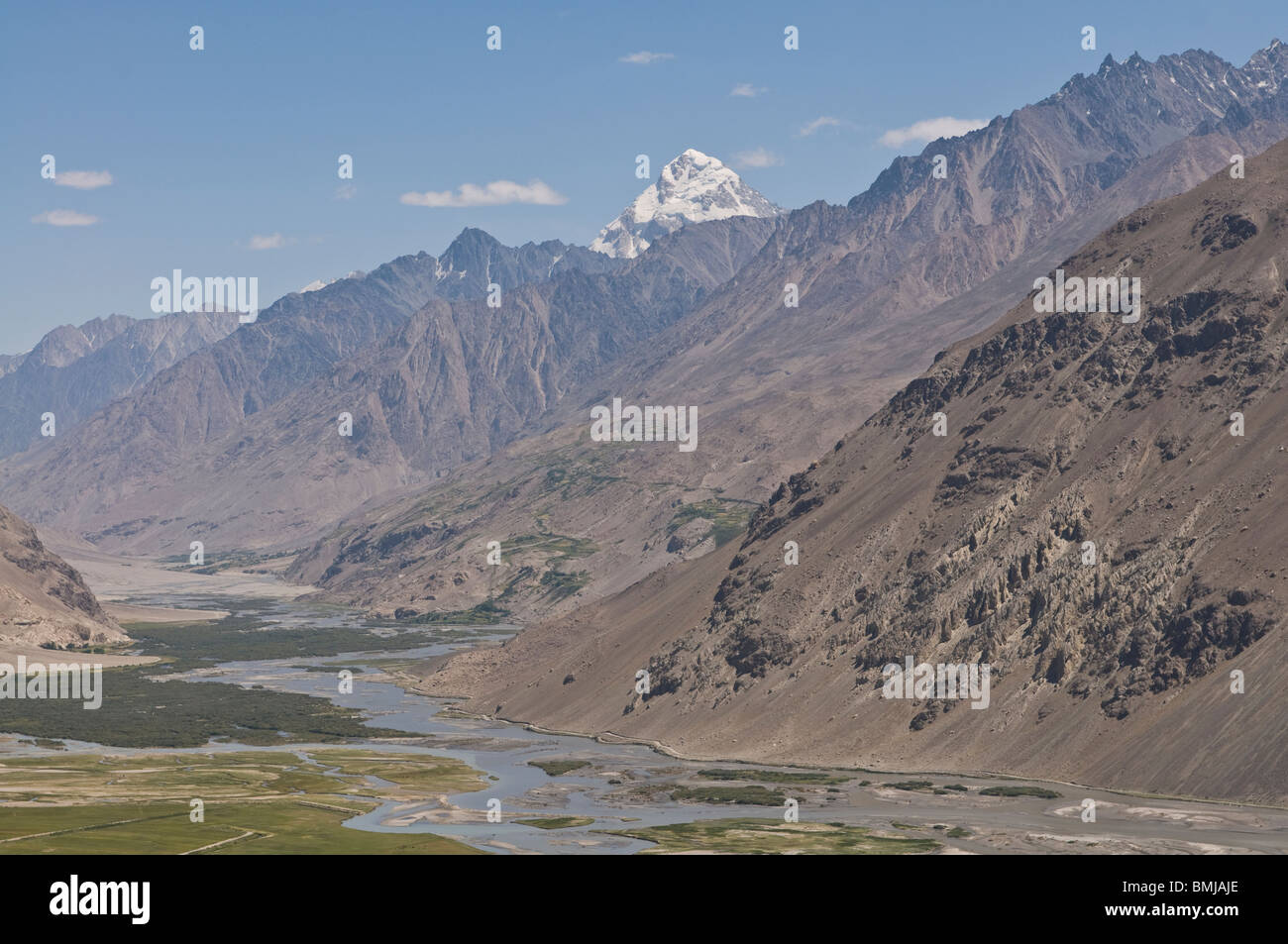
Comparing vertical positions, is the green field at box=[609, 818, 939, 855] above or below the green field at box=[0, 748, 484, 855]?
below

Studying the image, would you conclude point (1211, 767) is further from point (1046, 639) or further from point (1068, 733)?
point (1046, 639)

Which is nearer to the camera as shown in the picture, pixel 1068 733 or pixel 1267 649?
pixel 1267 649

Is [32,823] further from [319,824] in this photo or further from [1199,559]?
[1199,559]

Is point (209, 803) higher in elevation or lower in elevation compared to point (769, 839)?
higher

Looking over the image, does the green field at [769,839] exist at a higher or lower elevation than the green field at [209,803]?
lower

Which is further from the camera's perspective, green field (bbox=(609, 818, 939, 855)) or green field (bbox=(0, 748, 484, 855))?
green field (bbox=(0, 748, 484, 855))

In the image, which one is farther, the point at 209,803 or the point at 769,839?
the point at 209,803

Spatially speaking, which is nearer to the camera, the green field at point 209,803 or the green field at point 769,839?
the green field at point 769,839
